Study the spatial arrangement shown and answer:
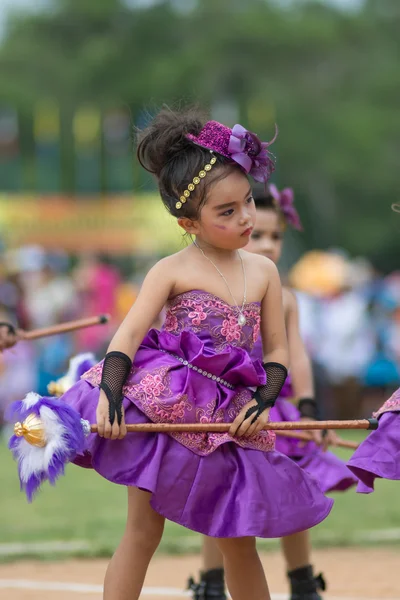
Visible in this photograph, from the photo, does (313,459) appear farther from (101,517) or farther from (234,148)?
(101,517)

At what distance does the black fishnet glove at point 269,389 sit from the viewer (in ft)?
13.0

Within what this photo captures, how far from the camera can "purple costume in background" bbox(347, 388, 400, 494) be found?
404 cm

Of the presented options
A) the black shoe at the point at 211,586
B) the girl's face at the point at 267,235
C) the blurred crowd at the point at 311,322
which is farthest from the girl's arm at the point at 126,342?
the blurred crowd at the point at 311,322

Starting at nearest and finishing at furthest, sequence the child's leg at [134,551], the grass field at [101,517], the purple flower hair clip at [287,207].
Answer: the child's leg at [134,551], the purple flower hair clip at [287,207], the grass field at [101,517]

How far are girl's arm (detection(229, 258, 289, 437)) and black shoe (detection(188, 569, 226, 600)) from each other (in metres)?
1.39

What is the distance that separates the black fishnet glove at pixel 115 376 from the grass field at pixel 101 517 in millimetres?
2984

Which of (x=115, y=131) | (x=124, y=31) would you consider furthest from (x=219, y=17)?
(x=115, y=131)

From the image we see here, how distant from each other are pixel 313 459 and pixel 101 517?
3.06 m

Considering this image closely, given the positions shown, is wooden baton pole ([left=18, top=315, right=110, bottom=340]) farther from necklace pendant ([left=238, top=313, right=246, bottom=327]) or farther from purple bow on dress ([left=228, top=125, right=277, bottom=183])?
purple bow on dress ([left=228, top=125, right=277, bottom=183])

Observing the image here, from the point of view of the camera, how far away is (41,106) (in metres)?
39.5

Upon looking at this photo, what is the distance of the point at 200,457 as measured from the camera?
155 inches

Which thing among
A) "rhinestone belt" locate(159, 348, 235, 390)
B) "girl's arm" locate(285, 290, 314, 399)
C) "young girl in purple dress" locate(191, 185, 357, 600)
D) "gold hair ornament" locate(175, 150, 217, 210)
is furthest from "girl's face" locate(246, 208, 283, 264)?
"rhinestone belt" locate(159, 348, 235, 390)

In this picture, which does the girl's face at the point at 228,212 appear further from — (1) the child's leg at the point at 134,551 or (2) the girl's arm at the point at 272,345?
(1) the child's leg at the point at 134,551

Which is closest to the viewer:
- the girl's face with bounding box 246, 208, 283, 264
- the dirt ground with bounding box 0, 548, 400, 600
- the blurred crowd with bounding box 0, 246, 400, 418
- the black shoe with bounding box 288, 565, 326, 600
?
the black shoe with bounding box 288, 565, 326, 600
